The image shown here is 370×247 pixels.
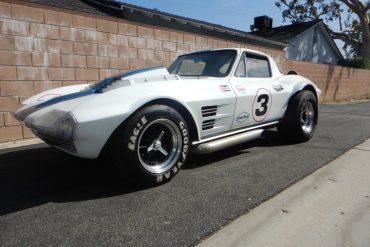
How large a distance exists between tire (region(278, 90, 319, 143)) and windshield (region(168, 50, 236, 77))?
131 centimetres

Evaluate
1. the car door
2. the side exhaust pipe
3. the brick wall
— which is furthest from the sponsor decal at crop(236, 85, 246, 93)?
the brick wall

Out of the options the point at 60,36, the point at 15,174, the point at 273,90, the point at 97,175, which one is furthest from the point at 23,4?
the point at 273,90

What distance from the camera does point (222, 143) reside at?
11.7ft

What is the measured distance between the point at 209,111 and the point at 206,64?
39.5 inches

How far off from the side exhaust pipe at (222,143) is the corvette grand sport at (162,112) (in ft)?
0.04

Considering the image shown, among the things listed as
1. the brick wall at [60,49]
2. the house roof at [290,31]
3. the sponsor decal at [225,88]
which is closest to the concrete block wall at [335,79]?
the house roof at [290,31]

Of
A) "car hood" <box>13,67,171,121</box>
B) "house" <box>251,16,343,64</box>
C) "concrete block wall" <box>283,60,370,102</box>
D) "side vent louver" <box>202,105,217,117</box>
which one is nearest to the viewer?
"car hood" <box>13,67,171,121</box>

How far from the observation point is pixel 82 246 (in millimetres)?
2018

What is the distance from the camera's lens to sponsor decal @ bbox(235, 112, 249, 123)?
3.82 m

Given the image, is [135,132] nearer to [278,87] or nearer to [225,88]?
[225,88]

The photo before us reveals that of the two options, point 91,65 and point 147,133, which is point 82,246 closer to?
point 147,133

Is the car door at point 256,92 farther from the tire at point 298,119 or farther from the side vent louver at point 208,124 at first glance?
the side vent louver at point 208,124

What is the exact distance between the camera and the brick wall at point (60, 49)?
5031mm

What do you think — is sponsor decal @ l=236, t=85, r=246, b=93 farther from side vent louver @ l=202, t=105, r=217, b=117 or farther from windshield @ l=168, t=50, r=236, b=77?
side vent louver @ l=202, t=105, r=217, b=117
